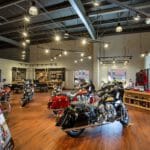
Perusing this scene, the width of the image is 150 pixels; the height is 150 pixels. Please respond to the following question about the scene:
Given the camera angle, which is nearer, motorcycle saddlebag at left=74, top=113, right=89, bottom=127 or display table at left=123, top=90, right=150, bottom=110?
motorcycle saddlebag at left=74, top=113, right=89, bottom=127

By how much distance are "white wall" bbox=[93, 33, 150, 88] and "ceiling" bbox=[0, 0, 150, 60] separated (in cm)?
51

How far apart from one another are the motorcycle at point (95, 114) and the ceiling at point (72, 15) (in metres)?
2.47

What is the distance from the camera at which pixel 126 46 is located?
13.2m

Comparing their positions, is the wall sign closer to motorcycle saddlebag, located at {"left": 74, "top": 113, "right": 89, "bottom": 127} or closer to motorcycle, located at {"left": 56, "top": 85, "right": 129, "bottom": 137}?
motorcycle, located at {"left": 56, "top": 85, "right": 129, "bottom": 137}

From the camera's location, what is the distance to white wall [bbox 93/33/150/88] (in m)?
12.7

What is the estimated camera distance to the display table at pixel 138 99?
753 centimetres

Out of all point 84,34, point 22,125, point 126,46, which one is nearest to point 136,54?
point 126,46

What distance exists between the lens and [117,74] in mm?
13625

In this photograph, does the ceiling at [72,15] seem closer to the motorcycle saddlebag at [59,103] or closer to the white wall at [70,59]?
the white wall at [70,59]

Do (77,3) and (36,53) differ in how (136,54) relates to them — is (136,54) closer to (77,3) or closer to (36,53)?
(77,3)

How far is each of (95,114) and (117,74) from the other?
9728 millimetres

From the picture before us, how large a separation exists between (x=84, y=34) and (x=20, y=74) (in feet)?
25.4

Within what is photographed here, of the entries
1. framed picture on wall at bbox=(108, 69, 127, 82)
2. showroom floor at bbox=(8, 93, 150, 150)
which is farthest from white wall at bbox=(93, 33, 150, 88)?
showroom floor at bbox=(8, 93, 150, 150)

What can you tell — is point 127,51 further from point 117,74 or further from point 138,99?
point 138,99
